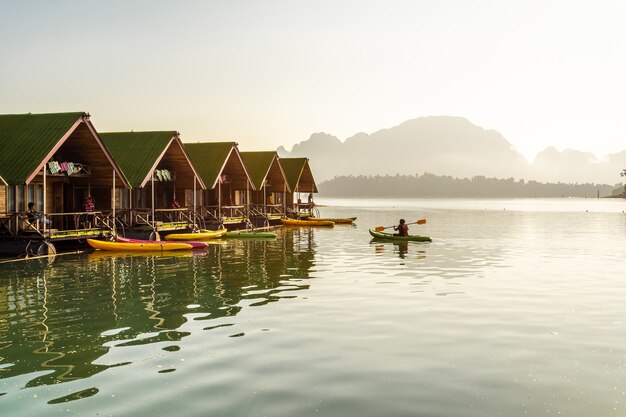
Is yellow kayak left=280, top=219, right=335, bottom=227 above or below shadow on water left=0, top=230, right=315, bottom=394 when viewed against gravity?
above

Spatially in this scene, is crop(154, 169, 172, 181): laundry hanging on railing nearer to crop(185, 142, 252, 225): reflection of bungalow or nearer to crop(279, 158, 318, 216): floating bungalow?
crop(185, 142, 252, 225): reflection of bungalow

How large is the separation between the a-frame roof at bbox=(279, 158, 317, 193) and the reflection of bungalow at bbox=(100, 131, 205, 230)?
22584 mm

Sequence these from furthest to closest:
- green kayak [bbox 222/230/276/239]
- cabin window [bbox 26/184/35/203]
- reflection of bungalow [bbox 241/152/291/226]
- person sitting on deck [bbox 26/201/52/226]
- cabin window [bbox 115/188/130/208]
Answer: reflection of bungalow [bbox 241/152/291/226] < green kayak [bbox 222/230/276/239] < cabin window [bbox 115/188/130/208] < cabin window [bbox 26/184/35/203] < person sitting on deck [bbox 26/201/52/226]

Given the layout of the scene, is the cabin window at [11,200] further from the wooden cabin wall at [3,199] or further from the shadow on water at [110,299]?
the shadow on water at [110,299]

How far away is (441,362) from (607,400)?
291cm

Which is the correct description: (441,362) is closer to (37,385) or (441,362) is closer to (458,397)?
(458,397)

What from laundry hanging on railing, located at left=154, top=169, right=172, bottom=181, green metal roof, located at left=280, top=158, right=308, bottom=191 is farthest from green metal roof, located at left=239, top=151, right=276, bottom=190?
laundry hanging on railing, located at left=154, top=169, right=172, bottom=181

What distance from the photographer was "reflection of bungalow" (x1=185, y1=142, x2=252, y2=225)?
46.9 m

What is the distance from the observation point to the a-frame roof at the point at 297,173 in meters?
68.4

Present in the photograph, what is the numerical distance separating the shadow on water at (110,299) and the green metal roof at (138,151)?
7567 mm

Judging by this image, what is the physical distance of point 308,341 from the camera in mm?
12867

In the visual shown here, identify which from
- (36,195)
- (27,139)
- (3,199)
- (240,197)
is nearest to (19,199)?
(3,199)

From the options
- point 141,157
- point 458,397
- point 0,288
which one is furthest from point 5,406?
point 141,157

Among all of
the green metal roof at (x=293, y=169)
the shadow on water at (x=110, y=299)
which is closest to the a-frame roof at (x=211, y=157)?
the shadow on water at (x=110, y=299)
